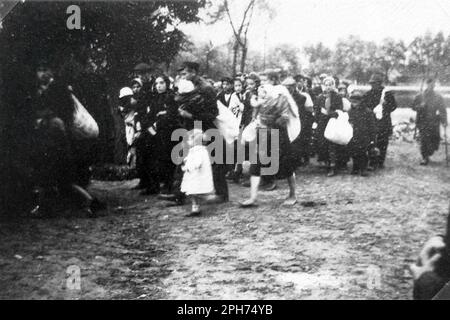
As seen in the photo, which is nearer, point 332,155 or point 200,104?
point 200,104

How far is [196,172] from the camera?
6297 mm

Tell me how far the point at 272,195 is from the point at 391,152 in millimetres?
5199

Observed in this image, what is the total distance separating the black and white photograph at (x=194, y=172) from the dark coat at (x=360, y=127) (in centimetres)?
4

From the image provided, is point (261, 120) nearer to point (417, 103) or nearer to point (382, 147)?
point (417, 103)

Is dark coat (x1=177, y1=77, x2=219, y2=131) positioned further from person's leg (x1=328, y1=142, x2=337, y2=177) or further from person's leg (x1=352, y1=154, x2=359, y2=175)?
person's leg (x1=352, y1=154, x2=359, y2=175)

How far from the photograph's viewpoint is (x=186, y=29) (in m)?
6.29

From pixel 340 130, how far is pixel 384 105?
1279mm

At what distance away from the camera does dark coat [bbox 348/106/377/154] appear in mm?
9070

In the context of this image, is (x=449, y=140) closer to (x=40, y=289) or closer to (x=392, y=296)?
(x=392, y=296)

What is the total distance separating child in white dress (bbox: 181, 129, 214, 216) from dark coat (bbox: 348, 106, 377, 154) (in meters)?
3.69

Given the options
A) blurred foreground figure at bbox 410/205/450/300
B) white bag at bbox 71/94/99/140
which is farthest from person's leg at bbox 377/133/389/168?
blurred foreground figure at bbox 410/205/450/300

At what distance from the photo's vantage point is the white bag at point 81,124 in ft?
19.0

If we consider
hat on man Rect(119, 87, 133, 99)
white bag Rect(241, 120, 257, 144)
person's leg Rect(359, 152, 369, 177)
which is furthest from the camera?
person's leg Rect(359, 152, 369, 177)

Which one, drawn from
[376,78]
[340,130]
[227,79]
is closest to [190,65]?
[227,79]
